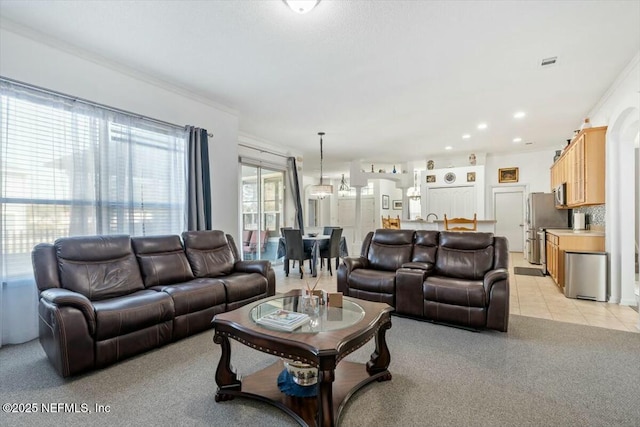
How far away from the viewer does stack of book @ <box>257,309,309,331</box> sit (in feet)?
6.11

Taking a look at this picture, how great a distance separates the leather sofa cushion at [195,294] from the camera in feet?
9.35

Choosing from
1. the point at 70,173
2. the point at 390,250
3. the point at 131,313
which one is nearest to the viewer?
the point at 131,313

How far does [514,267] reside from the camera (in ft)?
21.3

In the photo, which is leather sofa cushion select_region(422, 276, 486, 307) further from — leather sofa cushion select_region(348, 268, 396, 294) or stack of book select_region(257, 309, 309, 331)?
stack of book select_region(257, 309, 309, 331)

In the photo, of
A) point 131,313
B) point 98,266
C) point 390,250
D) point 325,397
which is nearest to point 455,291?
point 390,250

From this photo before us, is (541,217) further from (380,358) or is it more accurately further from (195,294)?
(195,294)

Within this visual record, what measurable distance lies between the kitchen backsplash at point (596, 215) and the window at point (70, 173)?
20.3 ft

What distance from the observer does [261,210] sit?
272 inches

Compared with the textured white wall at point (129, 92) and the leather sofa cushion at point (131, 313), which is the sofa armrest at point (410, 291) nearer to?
the leather sofa cushion at point (131, 313)

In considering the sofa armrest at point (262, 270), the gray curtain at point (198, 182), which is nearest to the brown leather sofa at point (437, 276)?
the sofa armrest at point (262, 270)

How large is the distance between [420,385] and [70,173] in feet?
11.7

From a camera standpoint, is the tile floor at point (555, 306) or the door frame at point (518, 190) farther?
the door frame at point (518, 190)

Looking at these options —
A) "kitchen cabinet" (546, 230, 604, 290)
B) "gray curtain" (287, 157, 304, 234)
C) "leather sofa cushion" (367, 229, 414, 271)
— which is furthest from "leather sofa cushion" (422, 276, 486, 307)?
"gray curtain" (287, 157, 304, 234)

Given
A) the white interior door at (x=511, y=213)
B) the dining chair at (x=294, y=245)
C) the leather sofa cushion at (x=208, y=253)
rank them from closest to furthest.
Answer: the leather sofa cushion at (x=208, y=253) → the dining chair at (x=294, y=245) → the white interior door at (x=511, y=213)
